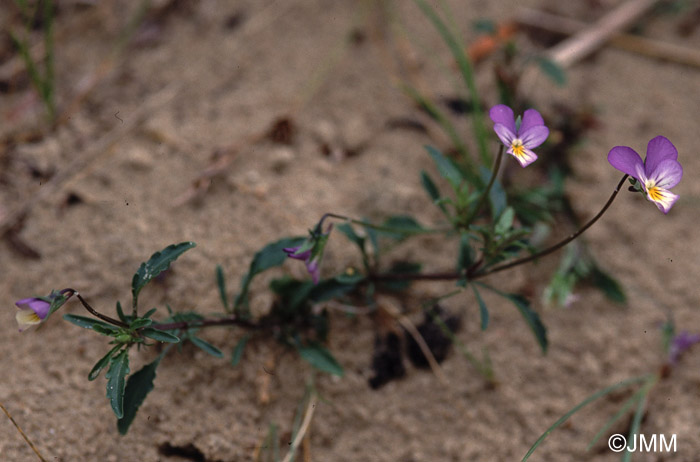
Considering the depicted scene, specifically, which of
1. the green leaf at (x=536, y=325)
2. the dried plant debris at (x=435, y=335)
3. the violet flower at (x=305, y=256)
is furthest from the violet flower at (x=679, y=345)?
the violet flower at (x=305, y=256)

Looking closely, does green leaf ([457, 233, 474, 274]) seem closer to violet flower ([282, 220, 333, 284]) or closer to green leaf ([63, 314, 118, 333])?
violet flower ([282, 220, 333, 284])

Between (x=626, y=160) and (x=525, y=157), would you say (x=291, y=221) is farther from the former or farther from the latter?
(x=626, y=160)

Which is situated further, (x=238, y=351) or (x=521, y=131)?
(x=238, y=351)

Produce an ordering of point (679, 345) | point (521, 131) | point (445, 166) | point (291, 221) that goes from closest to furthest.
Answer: point (521, 131) → point (445, 166) → point (679, 345) → point (291, 221)

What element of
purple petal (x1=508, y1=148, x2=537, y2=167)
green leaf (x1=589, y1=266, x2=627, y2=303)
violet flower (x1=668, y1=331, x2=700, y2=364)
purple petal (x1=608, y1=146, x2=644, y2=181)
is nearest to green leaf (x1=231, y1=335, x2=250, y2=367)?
purple petal (x1=508, y1=148, x2=537, y2=167)

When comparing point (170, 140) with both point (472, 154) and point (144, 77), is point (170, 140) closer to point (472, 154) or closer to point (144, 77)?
point (144, 77)

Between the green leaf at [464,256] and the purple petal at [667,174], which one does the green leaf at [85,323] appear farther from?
the purple petal at [667,174]

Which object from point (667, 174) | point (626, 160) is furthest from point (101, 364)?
point (667, 174)
